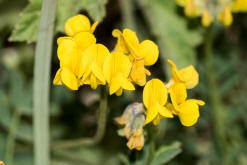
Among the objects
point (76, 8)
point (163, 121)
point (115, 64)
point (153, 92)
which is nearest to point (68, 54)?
point (115, 64)

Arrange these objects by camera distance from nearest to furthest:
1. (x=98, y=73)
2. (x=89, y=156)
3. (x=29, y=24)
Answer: (x=98, y=73)
(x=29, y=24)
(x=89, y=156)

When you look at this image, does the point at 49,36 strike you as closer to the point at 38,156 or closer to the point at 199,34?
the point at 38,156

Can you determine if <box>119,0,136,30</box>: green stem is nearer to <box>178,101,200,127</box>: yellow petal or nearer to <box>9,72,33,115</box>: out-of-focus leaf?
<box>9,72,33,115</box>: out-of-focus leaf

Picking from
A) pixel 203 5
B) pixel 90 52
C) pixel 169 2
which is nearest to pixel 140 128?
pixel 90 52

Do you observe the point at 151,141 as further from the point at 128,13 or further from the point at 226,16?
the point at 128,13

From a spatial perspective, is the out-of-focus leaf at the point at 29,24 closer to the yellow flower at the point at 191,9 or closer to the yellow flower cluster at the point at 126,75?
the yellow flower cluster at the point at 126,75

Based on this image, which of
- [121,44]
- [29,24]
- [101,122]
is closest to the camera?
[121,44]
